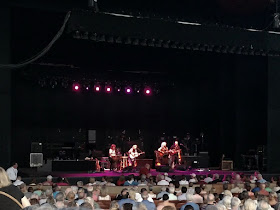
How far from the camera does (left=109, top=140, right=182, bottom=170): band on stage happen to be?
17766mm

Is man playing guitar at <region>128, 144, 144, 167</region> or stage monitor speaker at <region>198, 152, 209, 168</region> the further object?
stage monitor speaker at <region>198, 152, 209, 168</region>

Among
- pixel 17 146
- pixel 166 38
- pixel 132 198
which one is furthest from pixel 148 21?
pixel 17 146

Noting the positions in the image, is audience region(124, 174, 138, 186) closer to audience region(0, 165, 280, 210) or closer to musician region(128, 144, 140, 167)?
audience region(0, 165, 280, 210)

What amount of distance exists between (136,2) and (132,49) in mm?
3960

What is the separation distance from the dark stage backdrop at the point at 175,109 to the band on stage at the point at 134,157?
97.6 inches

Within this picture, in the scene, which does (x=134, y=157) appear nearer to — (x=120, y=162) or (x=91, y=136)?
(x=120, y=162)

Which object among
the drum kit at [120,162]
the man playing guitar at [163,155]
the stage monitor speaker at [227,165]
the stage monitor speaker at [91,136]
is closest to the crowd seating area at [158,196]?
the drum kit at [120,162]

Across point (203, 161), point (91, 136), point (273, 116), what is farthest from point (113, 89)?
point (273, 116)

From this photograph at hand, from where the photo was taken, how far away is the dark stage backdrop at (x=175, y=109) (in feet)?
63.3

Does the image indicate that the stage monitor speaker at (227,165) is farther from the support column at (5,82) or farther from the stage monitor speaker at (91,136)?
the support column at (5,82)

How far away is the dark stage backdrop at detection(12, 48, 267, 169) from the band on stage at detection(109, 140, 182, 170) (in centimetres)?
248

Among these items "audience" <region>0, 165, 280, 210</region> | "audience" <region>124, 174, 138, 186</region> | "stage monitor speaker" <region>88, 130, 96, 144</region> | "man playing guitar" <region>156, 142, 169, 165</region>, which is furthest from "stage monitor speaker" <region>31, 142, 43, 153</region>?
"audience" <region>124, 174, 138, 186</region>

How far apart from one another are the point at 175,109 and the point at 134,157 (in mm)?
5323

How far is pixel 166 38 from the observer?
1369 centimetres
